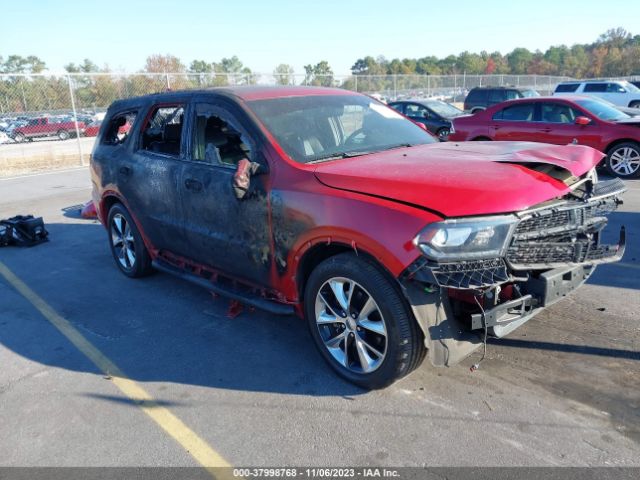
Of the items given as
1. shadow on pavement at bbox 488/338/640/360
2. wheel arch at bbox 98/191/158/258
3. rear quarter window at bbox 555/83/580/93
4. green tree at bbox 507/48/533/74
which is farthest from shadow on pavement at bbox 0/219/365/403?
green tree at bbox 507/48/533/74

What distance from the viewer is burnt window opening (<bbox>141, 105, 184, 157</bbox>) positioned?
188 inches

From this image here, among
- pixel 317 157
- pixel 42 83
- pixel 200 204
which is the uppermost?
pixel 42 83

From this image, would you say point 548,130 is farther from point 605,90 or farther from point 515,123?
point 605,90

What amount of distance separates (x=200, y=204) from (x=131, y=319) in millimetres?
1310

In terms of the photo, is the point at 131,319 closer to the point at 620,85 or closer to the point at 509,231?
the point at 509,231

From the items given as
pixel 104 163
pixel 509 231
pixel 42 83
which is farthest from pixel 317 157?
pixel 42 83

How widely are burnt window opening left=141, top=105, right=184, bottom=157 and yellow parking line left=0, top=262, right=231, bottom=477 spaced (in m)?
1.80

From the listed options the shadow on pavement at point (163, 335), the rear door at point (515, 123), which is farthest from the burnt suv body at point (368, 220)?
the rear door at point (515, 123)

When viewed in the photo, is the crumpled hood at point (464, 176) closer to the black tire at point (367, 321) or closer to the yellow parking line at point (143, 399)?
the black tire at point (367, 321)

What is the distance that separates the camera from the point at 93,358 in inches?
162

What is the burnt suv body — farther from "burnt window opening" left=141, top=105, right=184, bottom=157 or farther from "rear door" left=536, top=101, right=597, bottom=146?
"rear door" left=536, top=101, right=597, bottom=146

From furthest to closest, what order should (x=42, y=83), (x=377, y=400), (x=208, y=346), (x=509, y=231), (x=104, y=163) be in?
(x=42, y=83)
(x=104, y=163)
(x=208, y=346)
(x=377, y=400)
(x=509, y=231)

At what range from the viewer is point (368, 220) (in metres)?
3.10

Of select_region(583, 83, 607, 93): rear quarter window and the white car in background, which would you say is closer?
the white car in background
